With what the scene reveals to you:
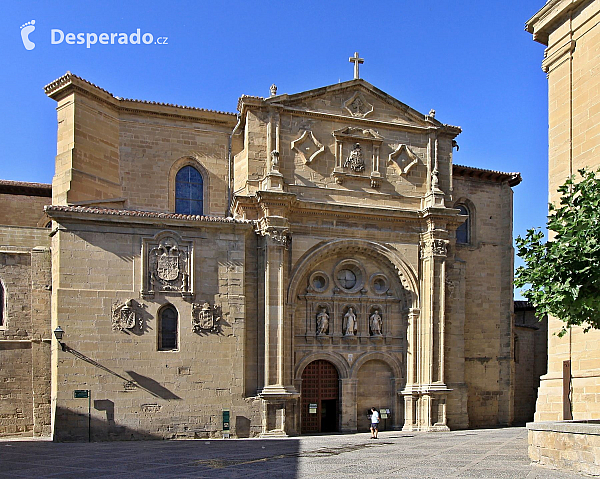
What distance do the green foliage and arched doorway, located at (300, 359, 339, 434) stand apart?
13.6 m

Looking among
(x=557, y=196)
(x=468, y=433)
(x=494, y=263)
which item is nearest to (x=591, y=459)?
(x=557, y=196)

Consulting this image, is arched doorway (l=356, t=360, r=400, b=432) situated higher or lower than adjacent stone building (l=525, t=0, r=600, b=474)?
lower

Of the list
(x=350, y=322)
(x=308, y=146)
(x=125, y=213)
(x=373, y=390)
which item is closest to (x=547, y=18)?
(x=308, y=146)

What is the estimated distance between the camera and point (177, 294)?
72.9 ft

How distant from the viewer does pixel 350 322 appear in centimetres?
2505

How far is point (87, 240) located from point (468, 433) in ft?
47.0

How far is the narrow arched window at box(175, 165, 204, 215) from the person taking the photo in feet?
86.9

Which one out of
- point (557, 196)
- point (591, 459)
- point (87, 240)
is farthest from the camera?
point (87, 240)

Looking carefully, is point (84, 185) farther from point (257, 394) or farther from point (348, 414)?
point (348, 414)

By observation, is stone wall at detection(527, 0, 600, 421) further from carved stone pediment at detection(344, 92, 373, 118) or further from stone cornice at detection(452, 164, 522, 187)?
stone cornice at detection(452, 164, 522, 187)

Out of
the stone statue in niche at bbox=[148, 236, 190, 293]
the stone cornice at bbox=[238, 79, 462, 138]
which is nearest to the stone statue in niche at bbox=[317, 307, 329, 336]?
the stone statue in niche at bbox=[148, 236, 190, 293]

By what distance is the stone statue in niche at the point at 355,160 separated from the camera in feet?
84.4

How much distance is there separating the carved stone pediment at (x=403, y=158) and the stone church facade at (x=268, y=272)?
64mm

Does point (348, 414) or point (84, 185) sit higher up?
point (84, 185)
